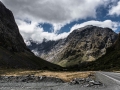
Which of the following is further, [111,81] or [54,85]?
[111,81]

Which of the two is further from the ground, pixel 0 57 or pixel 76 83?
pixel 0 57

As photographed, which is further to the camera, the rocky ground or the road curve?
the rocky ground

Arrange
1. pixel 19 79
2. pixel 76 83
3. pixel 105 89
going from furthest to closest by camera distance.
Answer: pixel 19 79 < pixel 76 83 < pixel 105 89

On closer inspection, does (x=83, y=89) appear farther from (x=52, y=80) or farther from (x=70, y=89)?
(x=52, y=80)

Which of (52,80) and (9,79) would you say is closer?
(52,80)

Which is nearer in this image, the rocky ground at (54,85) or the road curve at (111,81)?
the road curve at (111,81)

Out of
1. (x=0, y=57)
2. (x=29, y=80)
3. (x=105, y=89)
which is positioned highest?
(x=0, y=57)

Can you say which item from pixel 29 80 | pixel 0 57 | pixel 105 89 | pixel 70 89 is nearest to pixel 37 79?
pixel 29 80

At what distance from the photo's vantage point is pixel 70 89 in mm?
28031

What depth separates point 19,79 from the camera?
153 feet

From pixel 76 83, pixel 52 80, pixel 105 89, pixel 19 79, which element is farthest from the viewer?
pixel 19 79

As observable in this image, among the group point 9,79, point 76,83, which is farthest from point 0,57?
point 76,83

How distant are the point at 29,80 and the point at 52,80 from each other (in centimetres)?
489

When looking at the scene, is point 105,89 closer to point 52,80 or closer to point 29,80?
point 52,80
